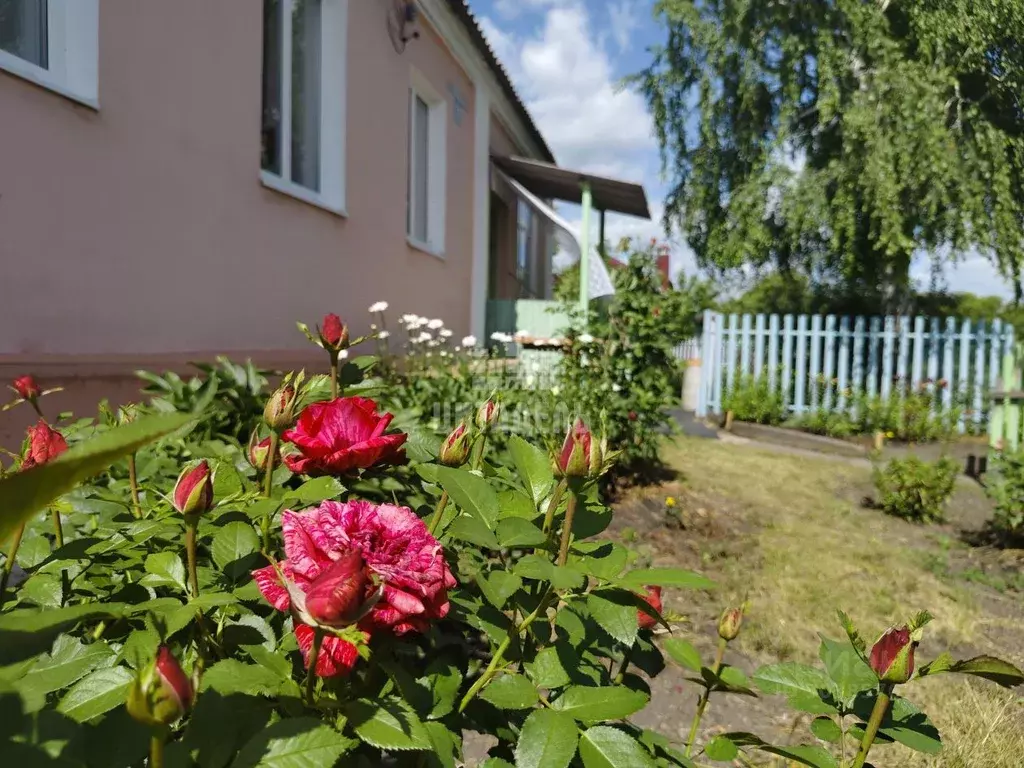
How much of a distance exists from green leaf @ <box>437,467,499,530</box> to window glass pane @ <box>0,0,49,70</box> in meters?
3.04

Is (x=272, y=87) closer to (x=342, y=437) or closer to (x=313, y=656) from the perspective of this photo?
(x=342, y=437)

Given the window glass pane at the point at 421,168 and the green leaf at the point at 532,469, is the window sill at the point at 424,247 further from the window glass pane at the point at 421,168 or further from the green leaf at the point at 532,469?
the green leaf at the point at 532,469

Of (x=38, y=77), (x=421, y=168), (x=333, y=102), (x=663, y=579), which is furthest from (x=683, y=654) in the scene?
(x=421, y=168)

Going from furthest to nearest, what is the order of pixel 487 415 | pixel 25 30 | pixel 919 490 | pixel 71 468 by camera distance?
1. pixel 919 490
2. pixel 25 30
3. pixel 487 415
4. pixel 71 468

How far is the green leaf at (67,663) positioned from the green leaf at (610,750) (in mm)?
436

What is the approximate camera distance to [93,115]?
295 cm

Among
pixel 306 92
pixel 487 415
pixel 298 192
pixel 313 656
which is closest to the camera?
pixel 313 656

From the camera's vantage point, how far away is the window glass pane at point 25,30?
2723 millimetres

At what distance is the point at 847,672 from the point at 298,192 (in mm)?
4389

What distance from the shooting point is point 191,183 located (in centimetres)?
357

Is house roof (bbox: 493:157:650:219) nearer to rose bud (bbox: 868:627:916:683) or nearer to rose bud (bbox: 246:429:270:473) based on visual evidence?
rose bud (bbox: 246:429:270:473)

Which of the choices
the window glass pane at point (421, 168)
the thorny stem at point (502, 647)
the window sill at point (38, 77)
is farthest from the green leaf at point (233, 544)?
the window glass pane at point (421, 168)

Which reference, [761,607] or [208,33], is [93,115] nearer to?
[208,33]

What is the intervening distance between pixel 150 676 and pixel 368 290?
5.33 m
